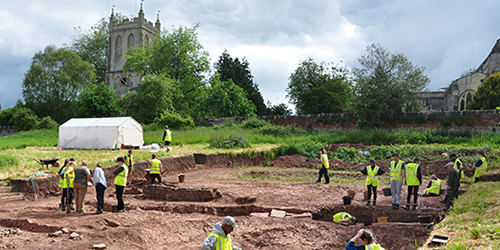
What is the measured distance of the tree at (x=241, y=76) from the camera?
5456cm

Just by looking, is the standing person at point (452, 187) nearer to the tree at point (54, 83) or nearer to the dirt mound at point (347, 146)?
the dirt mound at point (347, 146)

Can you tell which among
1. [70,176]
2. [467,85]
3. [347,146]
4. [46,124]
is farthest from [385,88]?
[46,124]

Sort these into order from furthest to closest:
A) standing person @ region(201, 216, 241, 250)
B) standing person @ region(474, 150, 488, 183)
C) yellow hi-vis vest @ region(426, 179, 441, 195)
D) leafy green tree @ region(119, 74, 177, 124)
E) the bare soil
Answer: leafy green tree @ region(119, 74, 177, 124)
standing person @ region(474, 150, 488, 183)
yellow hi-vis vest @ region(426, 179, 441, 195)
the bare soil
standing person @ region(201, 216, 241, 250)

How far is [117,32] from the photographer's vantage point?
198 ft

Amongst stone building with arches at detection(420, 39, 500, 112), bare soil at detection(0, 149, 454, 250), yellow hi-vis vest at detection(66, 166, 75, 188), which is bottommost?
bare soil at detection(0, 149, 454, 250)

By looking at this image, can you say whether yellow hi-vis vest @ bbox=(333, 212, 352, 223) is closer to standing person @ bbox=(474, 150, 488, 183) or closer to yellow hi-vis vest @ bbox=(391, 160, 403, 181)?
yellow hi-vis vest @ bbox=(391, 160, 403, 181)

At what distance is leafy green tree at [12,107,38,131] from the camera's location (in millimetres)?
45312

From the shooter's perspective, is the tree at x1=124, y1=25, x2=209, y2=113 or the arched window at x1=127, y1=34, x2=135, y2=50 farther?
the arched window at x1=127, y1=34, x2=135, y2=50

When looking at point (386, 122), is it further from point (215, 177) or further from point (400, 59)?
point (215, 177)

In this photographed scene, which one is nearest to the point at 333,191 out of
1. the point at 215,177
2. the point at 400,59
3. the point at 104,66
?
the point at 215,177

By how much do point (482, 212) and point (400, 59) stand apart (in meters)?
24.9

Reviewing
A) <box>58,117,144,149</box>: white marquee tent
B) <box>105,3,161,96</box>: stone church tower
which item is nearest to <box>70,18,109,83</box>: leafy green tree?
<box>105,3,161,96</box>: stone church tower

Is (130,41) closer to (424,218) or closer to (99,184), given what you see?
(99,184)

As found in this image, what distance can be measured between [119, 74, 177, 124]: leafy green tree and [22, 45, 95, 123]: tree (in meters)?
13.5
